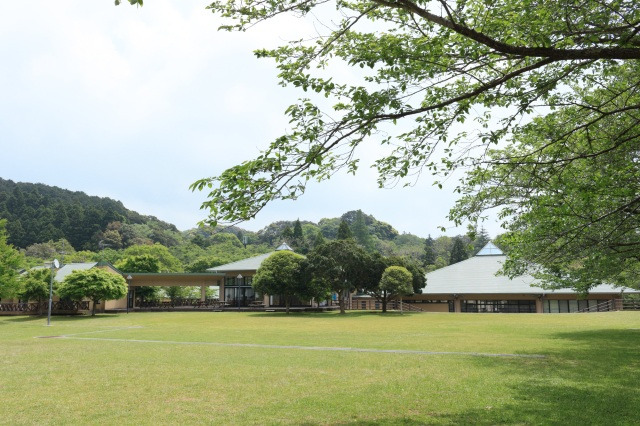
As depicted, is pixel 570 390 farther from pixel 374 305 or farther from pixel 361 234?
pixel 361 234

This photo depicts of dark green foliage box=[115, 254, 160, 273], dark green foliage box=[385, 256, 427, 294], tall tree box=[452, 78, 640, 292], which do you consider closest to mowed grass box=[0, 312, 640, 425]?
tall tree box=[452, 78, 640, 292]

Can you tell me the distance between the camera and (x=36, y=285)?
36938 mm

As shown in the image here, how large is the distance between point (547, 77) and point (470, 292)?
4296cm

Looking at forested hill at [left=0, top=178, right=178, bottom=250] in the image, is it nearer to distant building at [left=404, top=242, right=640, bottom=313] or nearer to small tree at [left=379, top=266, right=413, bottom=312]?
distant building at [left=404, top=242, right=640, bottom=313]

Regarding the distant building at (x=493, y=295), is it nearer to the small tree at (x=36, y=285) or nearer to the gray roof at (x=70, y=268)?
the gray roof at (x=70, y=268)

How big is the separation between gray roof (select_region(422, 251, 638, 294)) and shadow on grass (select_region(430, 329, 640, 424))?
3310 centimetres

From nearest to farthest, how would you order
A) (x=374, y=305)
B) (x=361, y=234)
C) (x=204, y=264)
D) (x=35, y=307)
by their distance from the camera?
1. (x=35, y=307)
2. (x=374, y=305)
3. (x=204, y=264)
4. (x=361, y=234)

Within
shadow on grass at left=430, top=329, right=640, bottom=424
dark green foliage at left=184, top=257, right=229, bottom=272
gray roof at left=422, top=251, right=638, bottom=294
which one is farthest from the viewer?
dark green foliage at left=184, top=257, right=229, bottom=272

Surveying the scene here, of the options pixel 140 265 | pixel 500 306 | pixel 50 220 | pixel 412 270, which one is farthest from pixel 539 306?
pixel 50 220

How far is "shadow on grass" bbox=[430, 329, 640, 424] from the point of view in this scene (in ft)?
23.9

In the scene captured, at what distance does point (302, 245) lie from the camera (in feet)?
278

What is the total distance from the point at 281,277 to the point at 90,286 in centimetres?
1461

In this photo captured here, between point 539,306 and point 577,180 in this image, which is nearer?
point 577,180

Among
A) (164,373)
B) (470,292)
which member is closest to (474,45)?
(164,373)
